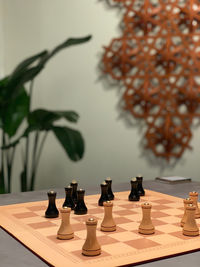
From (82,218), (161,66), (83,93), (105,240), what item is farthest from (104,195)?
(83,93)

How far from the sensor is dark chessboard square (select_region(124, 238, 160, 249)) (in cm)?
115

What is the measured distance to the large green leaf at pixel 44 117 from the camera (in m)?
3.09


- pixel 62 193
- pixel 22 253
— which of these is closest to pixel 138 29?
pixel 62 193

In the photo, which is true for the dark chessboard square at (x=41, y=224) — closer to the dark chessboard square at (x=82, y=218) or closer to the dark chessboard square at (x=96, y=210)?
the dark chessboard square at (x=82, y=218)

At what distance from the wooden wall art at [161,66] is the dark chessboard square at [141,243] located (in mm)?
1969

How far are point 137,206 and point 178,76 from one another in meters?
1.61

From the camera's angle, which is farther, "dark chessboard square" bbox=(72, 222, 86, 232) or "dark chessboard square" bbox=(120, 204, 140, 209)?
"dark chessboard square" bbox=(120, 204, 140, 209)

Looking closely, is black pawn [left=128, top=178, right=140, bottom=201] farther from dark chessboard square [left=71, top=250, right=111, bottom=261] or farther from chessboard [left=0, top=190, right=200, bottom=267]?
dark chessboard square [left=71, top=250, right=111, bottom=261]

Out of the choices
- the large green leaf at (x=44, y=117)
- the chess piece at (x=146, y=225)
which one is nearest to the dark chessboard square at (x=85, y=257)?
the chess piece at (x=146, y=225)

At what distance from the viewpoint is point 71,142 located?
9.90 feet

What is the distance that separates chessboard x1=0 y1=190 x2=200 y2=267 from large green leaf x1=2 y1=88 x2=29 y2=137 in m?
1.47

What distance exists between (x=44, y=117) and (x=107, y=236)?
1.99 meters

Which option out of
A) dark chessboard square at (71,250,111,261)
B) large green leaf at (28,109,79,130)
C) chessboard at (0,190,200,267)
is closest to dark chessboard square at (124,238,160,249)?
chessboard at (0,190,200,267)

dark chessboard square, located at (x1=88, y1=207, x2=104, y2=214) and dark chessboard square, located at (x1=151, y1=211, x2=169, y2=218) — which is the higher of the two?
dark chessboard square, located at (x1=88, y1=207, x2=104, y2=214)
